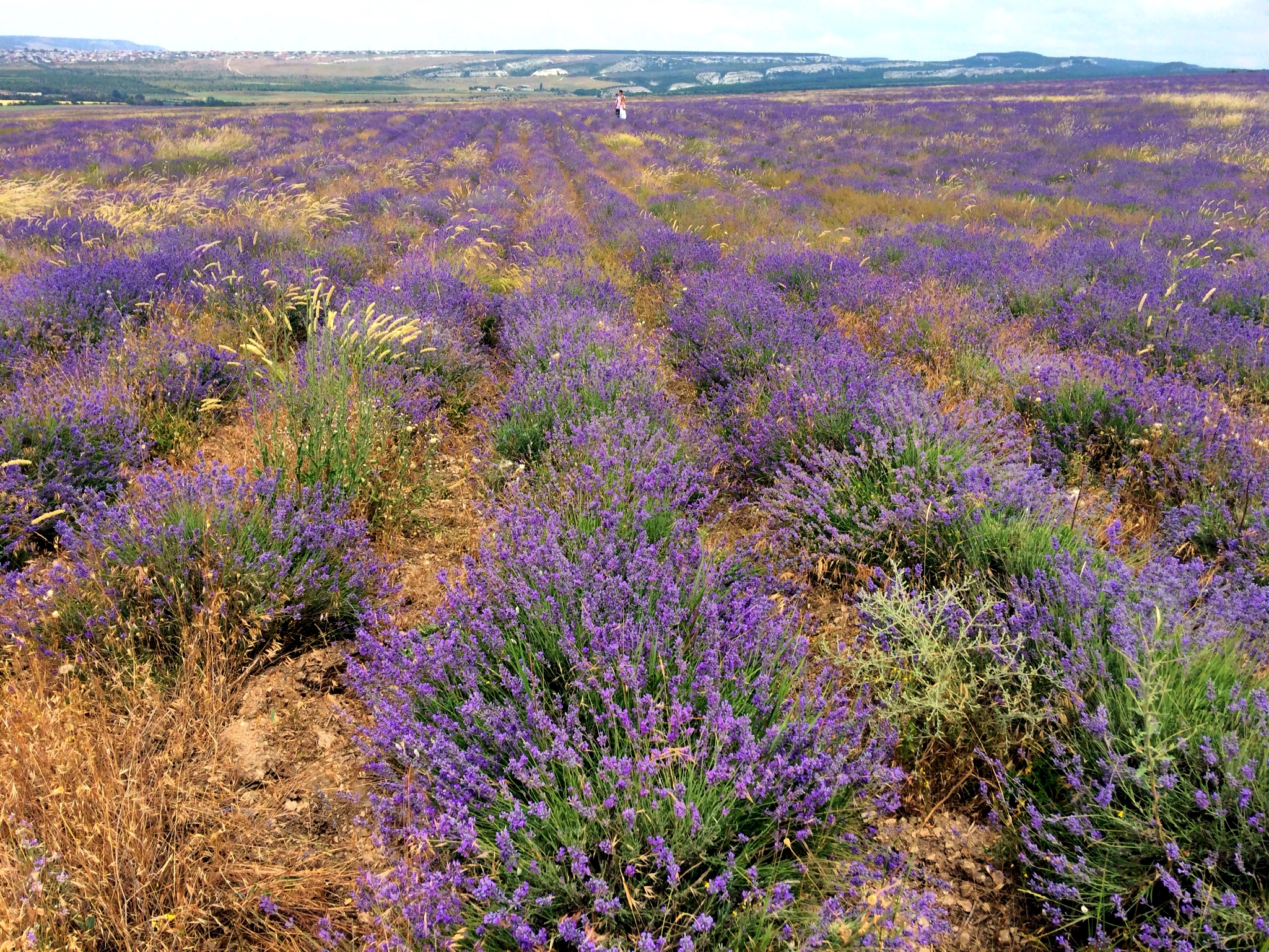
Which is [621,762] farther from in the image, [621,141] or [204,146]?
[621,141]

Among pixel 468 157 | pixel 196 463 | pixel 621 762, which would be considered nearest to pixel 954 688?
pixel 621 762

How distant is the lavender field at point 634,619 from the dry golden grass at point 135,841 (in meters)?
0.02

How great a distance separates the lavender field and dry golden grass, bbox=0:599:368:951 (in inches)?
0.6

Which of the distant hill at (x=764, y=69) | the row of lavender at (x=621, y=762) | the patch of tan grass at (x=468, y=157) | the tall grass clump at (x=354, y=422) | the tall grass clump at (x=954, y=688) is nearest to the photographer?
the row of lavender at (x=621, y=762)

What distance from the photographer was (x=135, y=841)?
1.60 metres

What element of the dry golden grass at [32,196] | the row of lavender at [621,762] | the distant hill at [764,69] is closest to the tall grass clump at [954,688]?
the row of lavender at [621,762]

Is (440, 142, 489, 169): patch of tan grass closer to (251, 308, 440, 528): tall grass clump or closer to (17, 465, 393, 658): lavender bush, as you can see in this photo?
(251, 308, 440, 528): tall grass clump

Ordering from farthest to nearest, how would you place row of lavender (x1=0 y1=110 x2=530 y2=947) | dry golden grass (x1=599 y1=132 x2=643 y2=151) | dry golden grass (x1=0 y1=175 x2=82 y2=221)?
dry golden grass (x1=599 y1=132 x2=643 y2=151), dry golden grass (x1=0 y1=175 x2=82 y2=221), row of lavender (x1=0 y1=110 x2=530 y2=947)

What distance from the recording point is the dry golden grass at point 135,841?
4.92 feet

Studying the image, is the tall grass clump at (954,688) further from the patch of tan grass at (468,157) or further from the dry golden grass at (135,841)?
the patch of tan grass at (468,157)

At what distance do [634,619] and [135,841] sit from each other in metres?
1.40

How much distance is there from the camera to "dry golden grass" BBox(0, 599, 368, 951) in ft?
4.92

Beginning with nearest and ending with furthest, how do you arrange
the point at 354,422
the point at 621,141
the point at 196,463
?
the point at 196,463
the point at 354,422
the point at 621,141

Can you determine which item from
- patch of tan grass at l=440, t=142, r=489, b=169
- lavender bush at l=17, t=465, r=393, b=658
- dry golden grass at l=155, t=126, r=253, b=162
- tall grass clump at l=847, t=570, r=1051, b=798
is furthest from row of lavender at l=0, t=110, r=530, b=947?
dry golden grass at l=155, t=126, r=253, b=162
